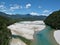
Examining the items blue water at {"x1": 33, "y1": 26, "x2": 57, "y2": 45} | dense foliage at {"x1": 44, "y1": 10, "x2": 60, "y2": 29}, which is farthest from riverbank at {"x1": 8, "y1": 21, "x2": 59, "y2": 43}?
dense foliage at {"x1": 44, "y1": 10, "x2": 60, "y2": 29}

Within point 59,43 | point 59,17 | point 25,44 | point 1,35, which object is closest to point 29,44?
point 25,44

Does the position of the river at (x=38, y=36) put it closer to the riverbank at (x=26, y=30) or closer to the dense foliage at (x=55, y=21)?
the riverbank at (x=26, y=30)

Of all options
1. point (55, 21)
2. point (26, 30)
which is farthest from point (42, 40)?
point (55, 21)

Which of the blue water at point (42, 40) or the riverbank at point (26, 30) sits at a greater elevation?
the blue water at point (42, 40)

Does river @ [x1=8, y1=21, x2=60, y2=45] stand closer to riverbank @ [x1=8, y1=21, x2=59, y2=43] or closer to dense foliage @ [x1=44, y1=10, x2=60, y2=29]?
riverbank @ [x1=8, y1=21, x2=59, y2=43]

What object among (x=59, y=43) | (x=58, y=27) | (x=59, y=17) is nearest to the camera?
(x=59, y=43)

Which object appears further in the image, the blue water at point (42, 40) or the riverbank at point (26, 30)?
the riverbank at point (26, 30)

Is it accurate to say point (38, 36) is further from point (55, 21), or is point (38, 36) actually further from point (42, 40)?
point (55, 21)

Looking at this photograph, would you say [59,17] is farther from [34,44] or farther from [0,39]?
[0,39]

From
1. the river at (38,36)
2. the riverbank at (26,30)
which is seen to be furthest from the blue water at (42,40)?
the riverbank at (26,30)

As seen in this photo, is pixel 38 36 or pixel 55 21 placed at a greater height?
pixel 38 36

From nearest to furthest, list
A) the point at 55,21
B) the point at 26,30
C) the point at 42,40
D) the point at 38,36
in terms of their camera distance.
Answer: the point at 42,40 < the point at 38,36 < the point at 26,30 < the point at 55,21
